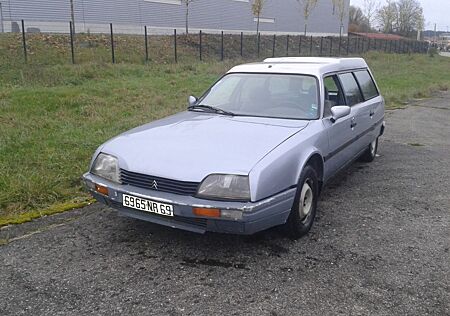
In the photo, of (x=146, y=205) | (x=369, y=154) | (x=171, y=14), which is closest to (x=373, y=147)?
(x=369, y=154)

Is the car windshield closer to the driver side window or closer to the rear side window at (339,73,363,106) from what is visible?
the driver side window

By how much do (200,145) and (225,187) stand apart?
20.3 inches

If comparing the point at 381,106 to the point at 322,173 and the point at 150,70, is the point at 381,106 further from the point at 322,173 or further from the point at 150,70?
the point at 150,70

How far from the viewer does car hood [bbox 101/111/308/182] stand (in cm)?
322

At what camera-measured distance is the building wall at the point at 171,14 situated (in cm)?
2698

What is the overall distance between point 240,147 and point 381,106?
3.69m

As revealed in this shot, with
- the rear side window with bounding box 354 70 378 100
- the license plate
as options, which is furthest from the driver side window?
the license plate

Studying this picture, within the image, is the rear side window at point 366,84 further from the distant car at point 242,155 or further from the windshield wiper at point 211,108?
the windshield wiper at point 211,108

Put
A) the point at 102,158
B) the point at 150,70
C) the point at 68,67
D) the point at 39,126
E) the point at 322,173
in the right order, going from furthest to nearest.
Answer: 1. the point at 150,70
2. the point at 68,67
3. the point at 39,126
4. the point at 322,173
5. the point at 102,158

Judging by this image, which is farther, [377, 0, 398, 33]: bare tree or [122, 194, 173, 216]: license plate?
[377, 0, 398, 33]: bare tree

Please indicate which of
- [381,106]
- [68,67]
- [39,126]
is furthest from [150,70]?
[381,106]

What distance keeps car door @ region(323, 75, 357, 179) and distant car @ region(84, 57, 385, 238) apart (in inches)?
0.4

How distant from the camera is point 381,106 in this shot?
6.33 m

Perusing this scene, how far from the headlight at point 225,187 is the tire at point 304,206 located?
61cm
